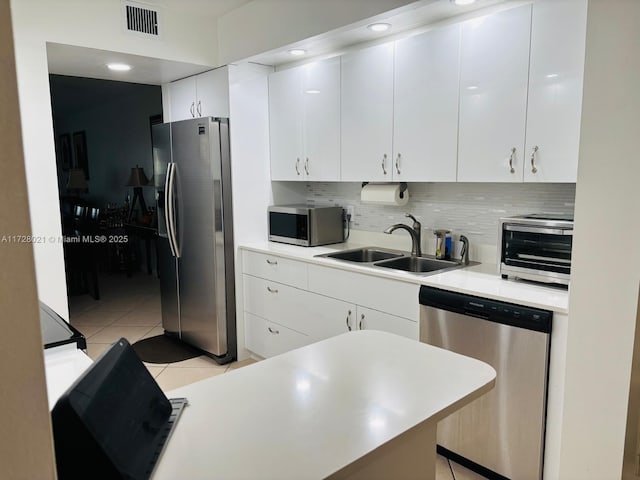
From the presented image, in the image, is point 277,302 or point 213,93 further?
point 213,93

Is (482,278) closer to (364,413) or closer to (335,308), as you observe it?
(335,308)

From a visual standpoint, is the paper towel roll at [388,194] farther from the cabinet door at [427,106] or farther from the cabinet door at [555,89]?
the cabinet door at [555,89]

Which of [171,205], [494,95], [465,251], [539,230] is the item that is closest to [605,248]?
[539,230]

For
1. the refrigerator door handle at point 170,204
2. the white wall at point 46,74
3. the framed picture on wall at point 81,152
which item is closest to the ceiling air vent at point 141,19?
the white wall at point 46,74

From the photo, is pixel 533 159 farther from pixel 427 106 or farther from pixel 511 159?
pixel 427 106

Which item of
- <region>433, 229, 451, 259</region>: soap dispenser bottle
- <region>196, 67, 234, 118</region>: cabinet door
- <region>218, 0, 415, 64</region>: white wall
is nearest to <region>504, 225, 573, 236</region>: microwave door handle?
<region>433, 229, 451, 259</region>: soap dispenser bottle

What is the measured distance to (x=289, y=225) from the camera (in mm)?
3584

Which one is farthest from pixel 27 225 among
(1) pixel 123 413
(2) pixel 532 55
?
(2) pixel 532 55

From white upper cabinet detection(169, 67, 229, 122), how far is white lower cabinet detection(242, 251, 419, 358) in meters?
1.12

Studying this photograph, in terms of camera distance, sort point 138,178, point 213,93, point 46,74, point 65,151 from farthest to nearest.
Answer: point 65,151 → point 138,178 → point 213,93 → point 46,74

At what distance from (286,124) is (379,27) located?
3.59ft

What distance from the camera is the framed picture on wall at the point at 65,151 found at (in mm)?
8273

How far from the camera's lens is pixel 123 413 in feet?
3.02

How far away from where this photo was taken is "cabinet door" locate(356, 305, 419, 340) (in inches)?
97.7
